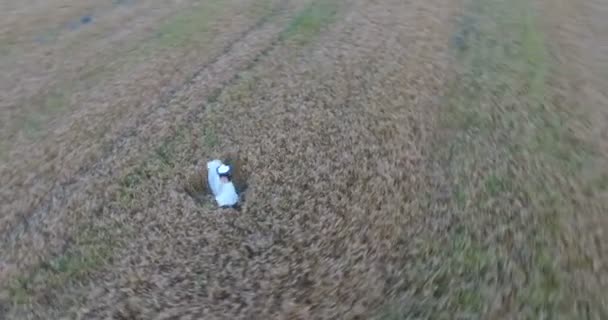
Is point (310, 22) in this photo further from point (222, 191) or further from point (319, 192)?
point (222, 191)

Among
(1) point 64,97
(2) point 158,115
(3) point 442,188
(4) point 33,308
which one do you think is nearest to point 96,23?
(1) point 64,97

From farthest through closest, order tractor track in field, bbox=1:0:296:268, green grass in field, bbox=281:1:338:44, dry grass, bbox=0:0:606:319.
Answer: green grass in field, bbox=281:1:338:44 < tractor track in field, bbox=1:0:296:268 < dry grass, bbox=0:0:606:319

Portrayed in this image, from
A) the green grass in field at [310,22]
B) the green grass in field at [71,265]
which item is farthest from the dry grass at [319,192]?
the green grass in field at [310,22]

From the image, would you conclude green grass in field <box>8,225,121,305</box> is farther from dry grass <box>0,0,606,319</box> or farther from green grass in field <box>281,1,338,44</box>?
green grass in field <box>281,1,338,44</box>

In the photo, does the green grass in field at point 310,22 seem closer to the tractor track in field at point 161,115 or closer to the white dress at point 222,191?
the tractor track in field at point 161,115

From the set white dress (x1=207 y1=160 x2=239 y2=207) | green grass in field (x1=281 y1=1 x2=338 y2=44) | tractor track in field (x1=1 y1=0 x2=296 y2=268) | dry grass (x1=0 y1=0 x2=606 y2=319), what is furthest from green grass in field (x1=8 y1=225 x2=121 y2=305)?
green grass in field (x1=281 y1=1 x2=338 y2=44)

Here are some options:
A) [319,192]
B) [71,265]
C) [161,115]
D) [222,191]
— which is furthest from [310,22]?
[71,265]

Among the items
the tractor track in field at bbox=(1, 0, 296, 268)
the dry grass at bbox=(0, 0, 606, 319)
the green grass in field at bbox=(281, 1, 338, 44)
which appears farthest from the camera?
the green grass in field at bbox=(281, 1, 338, 44)
